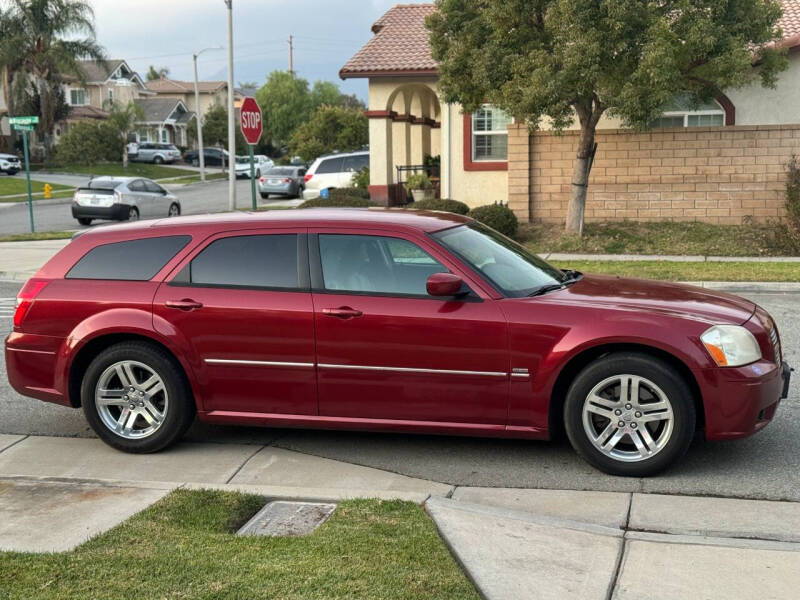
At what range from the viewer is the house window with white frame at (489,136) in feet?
81.4

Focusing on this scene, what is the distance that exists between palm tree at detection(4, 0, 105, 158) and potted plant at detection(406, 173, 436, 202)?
4234cm

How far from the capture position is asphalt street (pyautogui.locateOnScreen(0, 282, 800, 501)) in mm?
5875

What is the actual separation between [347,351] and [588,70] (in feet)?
41.5

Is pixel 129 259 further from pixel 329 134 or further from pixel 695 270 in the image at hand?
pixel 329 134

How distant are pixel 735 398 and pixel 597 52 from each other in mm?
12641

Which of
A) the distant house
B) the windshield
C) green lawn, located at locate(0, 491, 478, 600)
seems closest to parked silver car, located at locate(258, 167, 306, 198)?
the windshield

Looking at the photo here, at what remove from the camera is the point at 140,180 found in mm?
31062

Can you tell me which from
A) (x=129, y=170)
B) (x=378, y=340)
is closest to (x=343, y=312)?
(x=378, y=340)

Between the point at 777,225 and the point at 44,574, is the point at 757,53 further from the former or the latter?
the point at 44,574

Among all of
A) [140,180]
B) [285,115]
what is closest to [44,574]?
[140,180]

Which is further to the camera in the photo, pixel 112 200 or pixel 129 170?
pixel 129 170

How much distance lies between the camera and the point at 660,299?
6.25 metres

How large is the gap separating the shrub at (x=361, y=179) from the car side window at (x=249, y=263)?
22.4 m

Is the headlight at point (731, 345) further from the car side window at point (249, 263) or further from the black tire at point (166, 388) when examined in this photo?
the black tire at point (166, 388)
